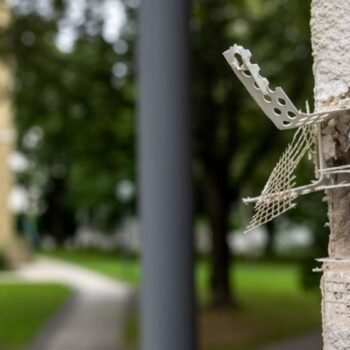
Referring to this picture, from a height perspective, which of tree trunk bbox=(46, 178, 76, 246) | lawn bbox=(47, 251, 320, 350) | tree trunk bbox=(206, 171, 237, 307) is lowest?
lawn bbox=(47, 251, 320, 350)

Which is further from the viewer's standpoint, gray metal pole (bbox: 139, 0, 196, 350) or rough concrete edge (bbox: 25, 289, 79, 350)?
rough concrete edge (bbox: 25, 289, 79, 350)

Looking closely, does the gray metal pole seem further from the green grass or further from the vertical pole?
the vertical pole

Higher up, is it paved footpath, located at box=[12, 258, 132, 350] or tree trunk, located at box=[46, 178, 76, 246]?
tree trunk, located at box=[46, 178, 76, 246]

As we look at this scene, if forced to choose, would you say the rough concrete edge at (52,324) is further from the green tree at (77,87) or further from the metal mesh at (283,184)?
the metal mesh at (283,184)

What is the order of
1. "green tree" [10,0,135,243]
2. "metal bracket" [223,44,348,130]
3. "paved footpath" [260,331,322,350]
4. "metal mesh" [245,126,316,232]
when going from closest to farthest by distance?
"metal bracket" [223,44,348,130]
"metal mesh" [245,126,316,232]
"paved footpath" [260,331,322,350]
"green tree" [10,0,135,243]

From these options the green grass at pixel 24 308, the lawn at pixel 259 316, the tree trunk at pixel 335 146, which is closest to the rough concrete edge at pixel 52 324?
the green grass at pixel 24 308

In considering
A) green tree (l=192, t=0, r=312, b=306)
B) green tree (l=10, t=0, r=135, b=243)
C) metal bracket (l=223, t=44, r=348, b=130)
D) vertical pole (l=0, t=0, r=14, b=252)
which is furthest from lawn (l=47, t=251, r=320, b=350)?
vertical pole (l=0, t=0, r=14, b=252)

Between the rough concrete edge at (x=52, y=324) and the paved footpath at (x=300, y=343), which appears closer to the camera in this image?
the paved footpath at (x=300, y=343)

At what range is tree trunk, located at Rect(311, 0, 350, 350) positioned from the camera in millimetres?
1536

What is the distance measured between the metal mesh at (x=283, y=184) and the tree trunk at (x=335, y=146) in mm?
66

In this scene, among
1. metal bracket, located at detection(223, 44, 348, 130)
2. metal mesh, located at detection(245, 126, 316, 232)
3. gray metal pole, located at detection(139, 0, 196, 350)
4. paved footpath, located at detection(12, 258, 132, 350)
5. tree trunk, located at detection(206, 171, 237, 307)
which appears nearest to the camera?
metal bracket, located at detection(223, 44, 348, 130)

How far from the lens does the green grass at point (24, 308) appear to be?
54.1 feet

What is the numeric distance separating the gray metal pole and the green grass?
34.6ft

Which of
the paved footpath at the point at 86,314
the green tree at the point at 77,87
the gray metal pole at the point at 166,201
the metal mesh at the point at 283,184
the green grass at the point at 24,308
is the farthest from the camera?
the green tree at the point at 77,87
